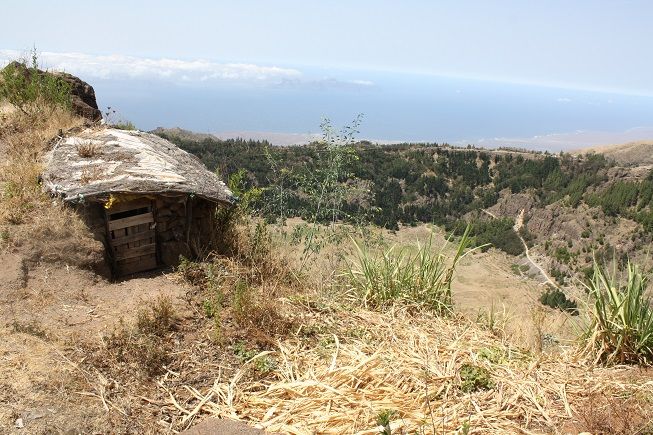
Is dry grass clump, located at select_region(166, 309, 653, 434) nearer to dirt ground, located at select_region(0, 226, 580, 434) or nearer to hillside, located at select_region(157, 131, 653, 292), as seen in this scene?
dirt ground, located at select_region(0, 226, 580, 434)

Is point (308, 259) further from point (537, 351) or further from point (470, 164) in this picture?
point (470, 164)

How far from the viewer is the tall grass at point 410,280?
16.5 feet

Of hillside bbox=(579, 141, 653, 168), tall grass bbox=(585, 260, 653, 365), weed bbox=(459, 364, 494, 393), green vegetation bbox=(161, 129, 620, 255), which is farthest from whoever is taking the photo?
hillside bbox=(579, 141, 653, 168)

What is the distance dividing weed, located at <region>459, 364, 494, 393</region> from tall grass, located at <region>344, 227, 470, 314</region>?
4.36 feet

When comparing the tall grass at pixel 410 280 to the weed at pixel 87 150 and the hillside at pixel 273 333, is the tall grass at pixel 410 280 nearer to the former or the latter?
the hillside at pixel 273 333

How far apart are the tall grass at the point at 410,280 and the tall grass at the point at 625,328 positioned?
131 centimetres

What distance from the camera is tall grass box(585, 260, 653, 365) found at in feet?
13.4

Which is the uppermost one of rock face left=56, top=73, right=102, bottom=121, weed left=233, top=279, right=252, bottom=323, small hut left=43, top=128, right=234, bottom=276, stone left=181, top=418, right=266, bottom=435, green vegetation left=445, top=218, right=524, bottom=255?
rock face left=56, top=73, right=102, bottom=121

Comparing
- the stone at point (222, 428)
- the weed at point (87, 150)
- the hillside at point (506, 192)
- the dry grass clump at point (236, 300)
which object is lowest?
the hillside at point (506, 192)

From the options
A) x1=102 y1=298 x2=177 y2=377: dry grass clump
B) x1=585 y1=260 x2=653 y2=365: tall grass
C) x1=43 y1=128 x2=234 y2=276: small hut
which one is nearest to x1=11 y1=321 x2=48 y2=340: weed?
x1=102 y1=298 x2=177 y2=377: dry grass clump

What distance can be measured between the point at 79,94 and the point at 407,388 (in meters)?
9.25

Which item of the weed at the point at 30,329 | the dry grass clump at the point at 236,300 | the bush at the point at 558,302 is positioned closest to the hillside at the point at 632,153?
the bush at the point at 558,302

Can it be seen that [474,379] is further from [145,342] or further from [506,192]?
[506,192]

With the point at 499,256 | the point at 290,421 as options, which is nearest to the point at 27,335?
the point at 290,421
